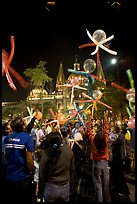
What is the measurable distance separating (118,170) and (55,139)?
4.09m

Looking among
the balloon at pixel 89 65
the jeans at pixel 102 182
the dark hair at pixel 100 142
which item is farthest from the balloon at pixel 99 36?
the jeans at pixel 102 182

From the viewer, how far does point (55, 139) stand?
10.7 ft

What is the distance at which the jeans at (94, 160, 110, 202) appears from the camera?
15.3 ft

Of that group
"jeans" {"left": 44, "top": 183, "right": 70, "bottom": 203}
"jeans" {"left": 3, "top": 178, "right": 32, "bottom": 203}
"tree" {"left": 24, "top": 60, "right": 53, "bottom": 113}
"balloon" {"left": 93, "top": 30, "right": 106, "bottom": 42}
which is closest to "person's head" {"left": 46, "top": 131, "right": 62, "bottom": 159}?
"jeans" {"left": 44, "top": 183, "right": 70, "bottom": 203}

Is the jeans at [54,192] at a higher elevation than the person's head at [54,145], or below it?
below

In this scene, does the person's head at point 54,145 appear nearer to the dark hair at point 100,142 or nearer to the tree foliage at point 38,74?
the dark hair at point 100,142

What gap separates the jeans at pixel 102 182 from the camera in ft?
15.3

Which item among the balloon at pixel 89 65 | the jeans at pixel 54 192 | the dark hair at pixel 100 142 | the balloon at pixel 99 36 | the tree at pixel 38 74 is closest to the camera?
the jeans at pixel 54 192

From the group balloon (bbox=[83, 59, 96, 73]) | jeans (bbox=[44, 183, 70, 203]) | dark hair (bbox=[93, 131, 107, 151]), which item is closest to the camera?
jeans (bbox=[44, 183, 70, 203])

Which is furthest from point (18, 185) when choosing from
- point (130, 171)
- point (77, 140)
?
point (130, 171)

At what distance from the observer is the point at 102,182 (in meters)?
4.73

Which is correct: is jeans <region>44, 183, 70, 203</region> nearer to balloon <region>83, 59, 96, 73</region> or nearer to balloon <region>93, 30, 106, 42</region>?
balloon <region>93, 30, 106, 42</region>

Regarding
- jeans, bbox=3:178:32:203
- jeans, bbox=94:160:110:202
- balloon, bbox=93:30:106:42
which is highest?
balloon, bbox=93:30:106:42

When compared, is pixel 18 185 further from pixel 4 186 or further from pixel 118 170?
pixel 118 170
